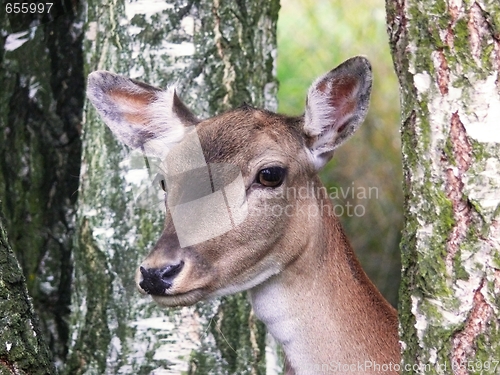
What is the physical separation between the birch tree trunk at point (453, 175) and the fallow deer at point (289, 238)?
2.83 feet

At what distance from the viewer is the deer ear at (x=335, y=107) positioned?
4.02 meters

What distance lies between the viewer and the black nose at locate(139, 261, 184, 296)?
355cm

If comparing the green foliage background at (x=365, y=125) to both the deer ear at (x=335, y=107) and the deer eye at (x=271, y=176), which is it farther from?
the deer eye at (x=271, y=176)

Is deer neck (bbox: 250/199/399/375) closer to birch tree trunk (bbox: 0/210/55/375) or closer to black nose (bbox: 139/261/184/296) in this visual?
black nose (bbox: 139/261/184/296)

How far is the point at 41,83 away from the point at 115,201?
135 cm

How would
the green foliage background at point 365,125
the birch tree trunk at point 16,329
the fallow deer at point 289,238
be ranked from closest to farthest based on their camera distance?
1. the birch tree trunk at point 16,329
2. the fallow deer at point 289,238
3. the green foliage background at point 365,125

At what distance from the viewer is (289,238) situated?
4039mm

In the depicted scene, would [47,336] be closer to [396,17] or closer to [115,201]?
[115,201]

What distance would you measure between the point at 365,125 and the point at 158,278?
6287 millimetres

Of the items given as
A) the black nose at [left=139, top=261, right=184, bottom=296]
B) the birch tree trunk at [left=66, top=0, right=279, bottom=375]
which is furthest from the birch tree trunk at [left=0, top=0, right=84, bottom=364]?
the black nose at [left=139, top=261, right=184, bottom=296]

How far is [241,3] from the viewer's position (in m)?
5.33

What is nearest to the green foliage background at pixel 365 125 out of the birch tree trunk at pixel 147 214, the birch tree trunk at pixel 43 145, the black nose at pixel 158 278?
the birch tree trunk at pixel 43 145

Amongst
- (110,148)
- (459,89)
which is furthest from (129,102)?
(459,89)

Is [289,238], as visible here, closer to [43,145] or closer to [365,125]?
[43,145]
